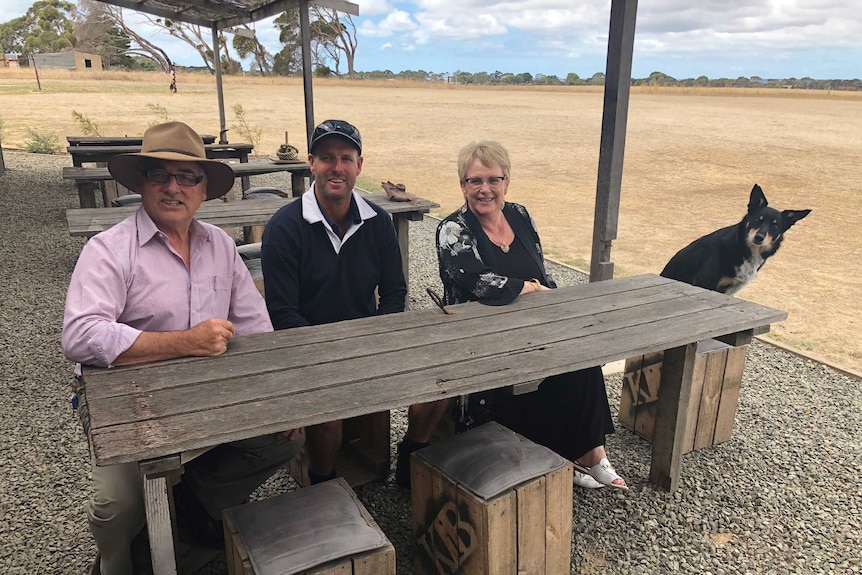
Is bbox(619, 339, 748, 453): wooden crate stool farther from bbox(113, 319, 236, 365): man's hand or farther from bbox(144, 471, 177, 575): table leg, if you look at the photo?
bbox(144, 471, 177, 575): table leg

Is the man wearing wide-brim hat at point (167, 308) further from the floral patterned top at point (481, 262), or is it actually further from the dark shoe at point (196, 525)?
the floral patterned top at point (481, 262)

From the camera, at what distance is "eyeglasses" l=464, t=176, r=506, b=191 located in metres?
2.54

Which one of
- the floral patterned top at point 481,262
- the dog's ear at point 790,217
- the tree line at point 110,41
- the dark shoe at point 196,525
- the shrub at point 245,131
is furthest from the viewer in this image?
the tree line at point 110,41

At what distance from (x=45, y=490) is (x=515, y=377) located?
1984 mm

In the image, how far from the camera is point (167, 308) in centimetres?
185

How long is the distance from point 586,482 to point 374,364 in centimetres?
124

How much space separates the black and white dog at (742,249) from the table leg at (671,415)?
1020 mm

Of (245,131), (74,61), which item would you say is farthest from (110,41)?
(245,131)

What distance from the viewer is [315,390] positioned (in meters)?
1.66

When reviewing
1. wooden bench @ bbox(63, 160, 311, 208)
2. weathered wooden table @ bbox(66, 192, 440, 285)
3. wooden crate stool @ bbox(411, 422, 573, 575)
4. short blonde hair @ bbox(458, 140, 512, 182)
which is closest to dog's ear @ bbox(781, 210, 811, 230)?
short blonde hair @ bbox(458, 140, 512, 182)

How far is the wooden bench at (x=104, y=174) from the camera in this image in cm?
551

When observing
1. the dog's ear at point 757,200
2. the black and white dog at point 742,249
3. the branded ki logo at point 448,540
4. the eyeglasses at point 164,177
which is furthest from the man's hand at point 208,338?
the dog's ear at point 757,200

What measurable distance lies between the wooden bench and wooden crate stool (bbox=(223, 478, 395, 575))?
3645mm

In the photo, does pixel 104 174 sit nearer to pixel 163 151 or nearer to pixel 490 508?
pixel 163 151
